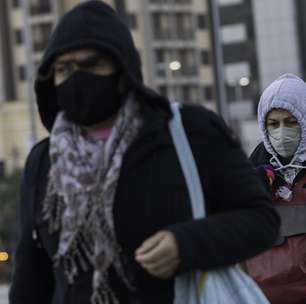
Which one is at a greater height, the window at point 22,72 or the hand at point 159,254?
the hand at point 159,254

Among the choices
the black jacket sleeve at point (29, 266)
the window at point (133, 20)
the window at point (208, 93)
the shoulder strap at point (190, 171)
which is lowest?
the window at point (208, 93)

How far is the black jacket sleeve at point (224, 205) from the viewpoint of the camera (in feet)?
9.16

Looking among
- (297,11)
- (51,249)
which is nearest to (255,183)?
(51,249)

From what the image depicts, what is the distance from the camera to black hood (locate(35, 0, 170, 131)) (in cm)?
285

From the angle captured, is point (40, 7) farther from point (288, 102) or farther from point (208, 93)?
point (288, 102)

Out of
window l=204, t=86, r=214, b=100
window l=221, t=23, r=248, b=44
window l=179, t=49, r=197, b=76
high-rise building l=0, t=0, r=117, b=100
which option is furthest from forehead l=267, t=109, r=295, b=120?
high-rise building l=0, t=0, r=117, b=100

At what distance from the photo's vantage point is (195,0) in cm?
7175

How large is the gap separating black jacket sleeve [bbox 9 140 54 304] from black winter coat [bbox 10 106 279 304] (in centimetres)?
10

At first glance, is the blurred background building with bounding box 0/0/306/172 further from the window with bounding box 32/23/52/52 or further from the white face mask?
the white face mask

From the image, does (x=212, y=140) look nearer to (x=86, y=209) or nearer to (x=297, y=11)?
(x=86, y=209)

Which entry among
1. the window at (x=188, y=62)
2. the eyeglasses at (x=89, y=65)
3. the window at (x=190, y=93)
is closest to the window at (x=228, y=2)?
the window at (x=190, y=93)

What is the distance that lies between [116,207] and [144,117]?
23cm

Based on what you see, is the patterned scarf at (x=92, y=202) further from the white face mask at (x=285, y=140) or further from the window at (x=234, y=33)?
the window at (x=234, y=33)

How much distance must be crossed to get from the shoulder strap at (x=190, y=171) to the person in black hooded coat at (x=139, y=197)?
14mm
